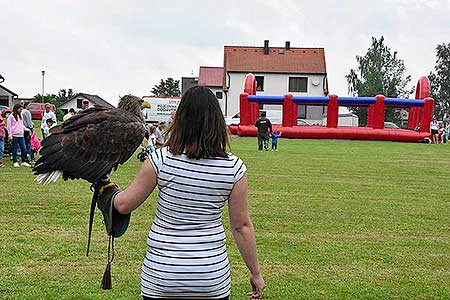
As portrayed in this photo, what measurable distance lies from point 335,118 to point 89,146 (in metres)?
34.6

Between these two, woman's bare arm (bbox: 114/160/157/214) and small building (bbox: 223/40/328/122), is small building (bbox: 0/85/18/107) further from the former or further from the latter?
woman's bare arm (bbox: 114/160/157/214)

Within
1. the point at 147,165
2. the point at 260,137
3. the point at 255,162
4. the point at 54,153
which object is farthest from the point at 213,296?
the point at 260,137

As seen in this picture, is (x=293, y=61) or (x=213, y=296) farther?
(x=293, y=61)

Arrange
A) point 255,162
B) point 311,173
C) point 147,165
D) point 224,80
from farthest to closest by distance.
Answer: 1. point 224,80
2. point 255,162
3. point 311,173
4. point 147,165

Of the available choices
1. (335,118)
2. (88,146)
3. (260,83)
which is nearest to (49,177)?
(88,146)

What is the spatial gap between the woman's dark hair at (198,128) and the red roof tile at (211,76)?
60.9 m

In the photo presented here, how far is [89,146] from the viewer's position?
13.6 feet

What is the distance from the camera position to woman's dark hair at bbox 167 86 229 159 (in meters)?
3.48

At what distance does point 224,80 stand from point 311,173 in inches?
1708

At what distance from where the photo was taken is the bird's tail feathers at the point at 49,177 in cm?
418

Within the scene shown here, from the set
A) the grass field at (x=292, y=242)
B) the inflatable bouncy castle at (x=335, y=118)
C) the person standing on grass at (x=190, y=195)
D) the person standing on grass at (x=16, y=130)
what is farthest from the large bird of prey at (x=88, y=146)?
the inflatable bouncy castle at (x=335, y=118)

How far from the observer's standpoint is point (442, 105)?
80.7 meters

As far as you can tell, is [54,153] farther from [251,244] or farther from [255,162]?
[255,162]

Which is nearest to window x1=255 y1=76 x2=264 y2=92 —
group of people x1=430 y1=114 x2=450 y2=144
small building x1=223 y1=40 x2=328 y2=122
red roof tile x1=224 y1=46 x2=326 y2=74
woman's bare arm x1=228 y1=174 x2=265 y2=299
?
small building x1=223 y1=40 x2=328 y2=122
